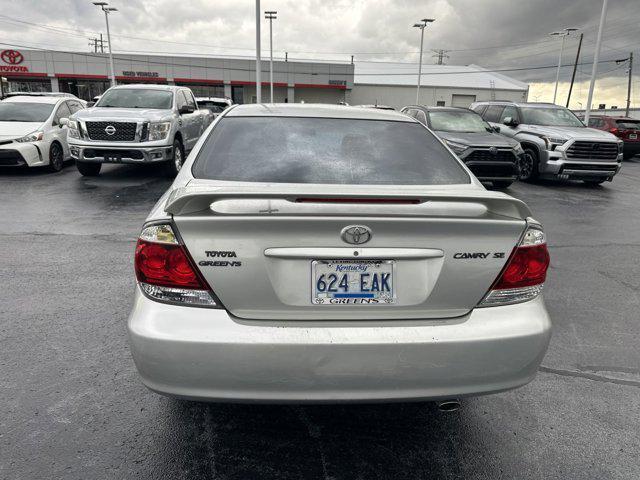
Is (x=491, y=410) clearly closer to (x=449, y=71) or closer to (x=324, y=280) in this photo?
(x=324, y=280)

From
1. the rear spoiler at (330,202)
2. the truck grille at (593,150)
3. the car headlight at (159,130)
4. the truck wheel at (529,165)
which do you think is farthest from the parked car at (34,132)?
the truck grille at (593,150)

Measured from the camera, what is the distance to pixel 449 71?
66.7 m

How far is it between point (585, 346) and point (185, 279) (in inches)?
120

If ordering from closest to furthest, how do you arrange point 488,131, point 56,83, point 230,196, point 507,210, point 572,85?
point 230,196 < point 507,210 < point 488,131 < point 56,83 < point 572,85

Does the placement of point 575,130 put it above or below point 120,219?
above

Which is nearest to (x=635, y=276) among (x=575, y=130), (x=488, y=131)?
(x=488, y=131)

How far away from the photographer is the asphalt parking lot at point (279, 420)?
2318mm

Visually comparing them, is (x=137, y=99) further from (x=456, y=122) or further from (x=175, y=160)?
(x=456, y=122)

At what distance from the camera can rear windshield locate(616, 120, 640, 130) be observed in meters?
19.9

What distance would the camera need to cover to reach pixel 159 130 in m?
10.2

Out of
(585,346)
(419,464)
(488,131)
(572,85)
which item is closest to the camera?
(419,464)

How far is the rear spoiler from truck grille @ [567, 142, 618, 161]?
1043 cm

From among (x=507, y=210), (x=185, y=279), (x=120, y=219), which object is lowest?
(x=120, y=219)

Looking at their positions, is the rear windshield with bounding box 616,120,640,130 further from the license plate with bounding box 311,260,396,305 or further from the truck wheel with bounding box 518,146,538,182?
Answer: the license plate with bounding box 311,260,396,305
